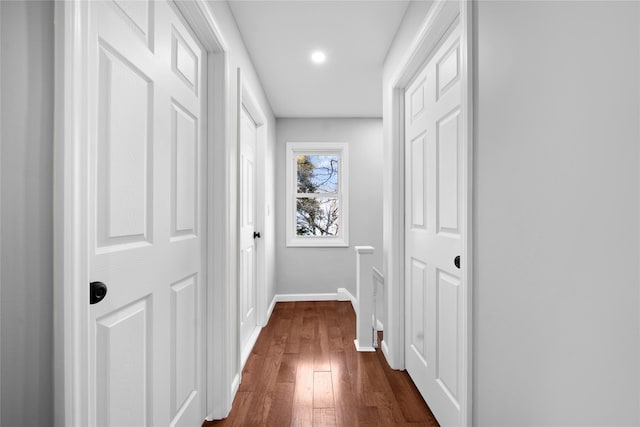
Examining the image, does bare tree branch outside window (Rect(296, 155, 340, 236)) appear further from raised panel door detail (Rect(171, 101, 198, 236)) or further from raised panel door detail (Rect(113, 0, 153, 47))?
raised panel door detail (Rect(113, 0, 153, 47))

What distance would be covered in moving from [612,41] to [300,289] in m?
4.12

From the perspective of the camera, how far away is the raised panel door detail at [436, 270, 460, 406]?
1.62 meters

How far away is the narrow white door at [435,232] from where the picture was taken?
5.34 ft

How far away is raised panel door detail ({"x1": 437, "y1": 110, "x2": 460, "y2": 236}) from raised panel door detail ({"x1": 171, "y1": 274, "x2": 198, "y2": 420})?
1276 mm

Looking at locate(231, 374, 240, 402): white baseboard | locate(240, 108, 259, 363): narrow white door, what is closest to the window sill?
locate(240, 108, 259, 363): narrow white door

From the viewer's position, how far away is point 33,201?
72 centimetres

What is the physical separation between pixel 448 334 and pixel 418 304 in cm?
45

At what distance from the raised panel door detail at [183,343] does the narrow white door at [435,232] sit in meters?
1.17

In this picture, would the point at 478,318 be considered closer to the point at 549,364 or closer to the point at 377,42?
the point at 549,364

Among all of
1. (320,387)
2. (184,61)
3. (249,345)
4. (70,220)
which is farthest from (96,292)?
(249,345)

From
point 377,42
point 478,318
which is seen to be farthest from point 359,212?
point 478,318

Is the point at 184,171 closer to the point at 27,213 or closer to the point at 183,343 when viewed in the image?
the point at 183,343

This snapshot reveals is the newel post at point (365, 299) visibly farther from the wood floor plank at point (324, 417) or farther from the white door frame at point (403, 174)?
the wood floor plank at point (324, 417)

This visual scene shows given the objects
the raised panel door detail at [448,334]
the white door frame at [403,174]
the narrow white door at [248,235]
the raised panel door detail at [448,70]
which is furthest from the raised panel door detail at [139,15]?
the raised panel door detail at [448,334]
